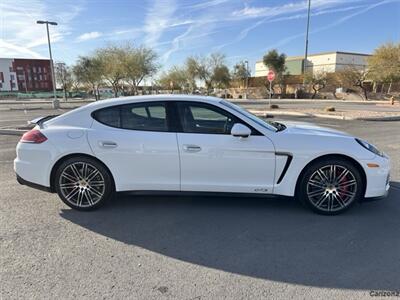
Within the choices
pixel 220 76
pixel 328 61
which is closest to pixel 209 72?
pixel 220 76

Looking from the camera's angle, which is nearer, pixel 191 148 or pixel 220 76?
pixel 191 148

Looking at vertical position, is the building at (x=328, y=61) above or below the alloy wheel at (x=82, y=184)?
above

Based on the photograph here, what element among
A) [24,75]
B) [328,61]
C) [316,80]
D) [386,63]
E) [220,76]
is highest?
[328,61]

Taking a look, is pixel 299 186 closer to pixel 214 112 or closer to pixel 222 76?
pixel 214 112

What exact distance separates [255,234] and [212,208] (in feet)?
2.78

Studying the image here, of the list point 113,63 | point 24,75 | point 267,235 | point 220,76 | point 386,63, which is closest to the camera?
point 267,235

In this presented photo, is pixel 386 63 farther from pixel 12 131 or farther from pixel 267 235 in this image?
pixel 267 235

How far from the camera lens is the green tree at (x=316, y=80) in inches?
2210

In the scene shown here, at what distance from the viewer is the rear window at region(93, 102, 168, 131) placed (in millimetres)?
3836

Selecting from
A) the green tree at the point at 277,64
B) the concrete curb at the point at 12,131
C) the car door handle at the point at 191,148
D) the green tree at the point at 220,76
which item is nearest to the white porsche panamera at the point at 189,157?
the car door handle at the point at 191,148

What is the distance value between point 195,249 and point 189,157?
1.13 meters

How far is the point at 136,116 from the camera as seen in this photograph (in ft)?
12.8

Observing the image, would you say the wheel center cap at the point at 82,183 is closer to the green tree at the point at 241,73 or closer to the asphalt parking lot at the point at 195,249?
the asphalt parking lot at the point at 195,249

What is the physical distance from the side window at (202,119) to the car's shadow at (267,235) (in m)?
1.09
